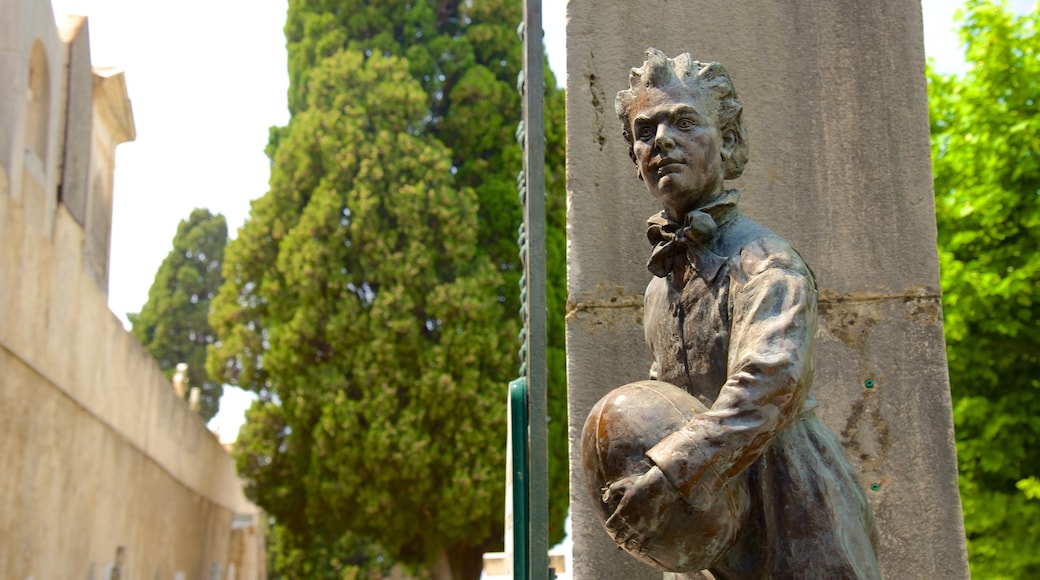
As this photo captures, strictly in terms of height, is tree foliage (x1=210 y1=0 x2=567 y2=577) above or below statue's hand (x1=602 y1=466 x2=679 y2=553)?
above

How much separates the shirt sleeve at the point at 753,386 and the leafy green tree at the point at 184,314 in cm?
3207

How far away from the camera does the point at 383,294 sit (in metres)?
18.0

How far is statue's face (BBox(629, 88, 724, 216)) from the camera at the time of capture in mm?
2658

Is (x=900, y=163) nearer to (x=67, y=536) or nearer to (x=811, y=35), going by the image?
(x=811, y=35)

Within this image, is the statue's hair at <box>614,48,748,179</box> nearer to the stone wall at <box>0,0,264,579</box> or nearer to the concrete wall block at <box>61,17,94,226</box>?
the stone wall at <box>0,0,264,579</box>

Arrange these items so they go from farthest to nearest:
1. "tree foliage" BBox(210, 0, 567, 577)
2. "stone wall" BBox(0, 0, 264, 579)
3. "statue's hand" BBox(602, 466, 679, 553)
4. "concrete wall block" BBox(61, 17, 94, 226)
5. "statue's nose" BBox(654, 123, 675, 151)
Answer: "tree foliage" BBox(210, 0, 567, 577), "concrete wall block" BBox(61, 17, 94, 226), "stone wall" BBox(0, 0, 264, 579), "statue's nose" BBox(654, 123, 675, 151), "statue's hand" BBox(602, 466, 679, 553)

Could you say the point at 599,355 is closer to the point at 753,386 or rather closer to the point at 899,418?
the point at 899,418

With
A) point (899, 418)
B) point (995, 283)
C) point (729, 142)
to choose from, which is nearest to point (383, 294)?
point (995, 283)

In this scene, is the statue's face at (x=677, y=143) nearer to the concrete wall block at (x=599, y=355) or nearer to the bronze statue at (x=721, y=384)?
the bronze statue at (x=721, y=384)

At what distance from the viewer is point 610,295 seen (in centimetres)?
396

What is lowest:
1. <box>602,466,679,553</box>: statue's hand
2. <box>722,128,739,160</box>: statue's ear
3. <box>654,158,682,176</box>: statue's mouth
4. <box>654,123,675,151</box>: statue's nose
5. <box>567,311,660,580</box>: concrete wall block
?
<box>602,466,679,553</box>: statue's hand

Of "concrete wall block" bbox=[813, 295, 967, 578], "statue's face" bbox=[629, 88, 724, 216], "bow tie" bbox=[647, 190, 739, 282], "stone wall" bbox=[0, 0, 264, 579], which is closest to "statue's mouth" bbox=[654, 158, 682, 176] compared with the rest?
"statue's face" bbox=[629, 88, 724, 216]

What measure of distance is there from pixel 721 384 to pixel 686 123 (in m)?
0.59

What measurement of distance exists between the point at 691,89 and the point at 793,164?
147cm
